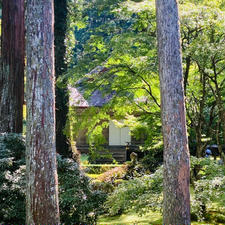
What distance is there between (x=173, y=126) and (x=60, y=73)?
7.55 metres

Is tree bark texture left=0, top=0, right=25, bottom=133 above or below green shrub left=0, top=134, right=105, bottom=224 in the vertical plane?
above

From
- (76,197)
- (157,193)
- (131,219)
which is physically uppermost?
(157,193)

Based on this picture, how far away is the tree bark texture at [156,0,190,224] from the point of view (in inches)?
215

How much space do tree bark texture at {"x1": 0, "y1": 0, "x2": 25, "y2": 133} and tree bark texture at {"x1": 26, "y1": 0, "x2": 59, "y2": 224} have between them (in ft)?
13.8

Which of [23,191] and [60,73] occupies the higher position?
[60,73]

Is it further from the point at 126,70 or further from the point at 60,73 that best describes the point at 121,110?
the point at 60,73

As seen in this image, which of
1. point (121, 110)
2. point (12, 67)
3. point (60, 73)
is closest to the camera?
point (12, 67)

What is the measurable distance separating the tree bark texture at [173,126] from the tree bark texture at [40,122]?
1.83 metres

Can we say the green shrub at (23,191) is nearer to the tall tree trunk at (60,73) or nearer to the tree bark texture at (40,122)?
the tree bark texture at (40,122)

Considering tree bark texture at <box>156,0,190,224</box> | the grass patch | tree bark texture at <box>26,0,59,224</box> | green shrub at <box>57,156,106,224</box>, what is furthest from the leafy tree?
tree bark texture at <box>26,0,59,224</box>

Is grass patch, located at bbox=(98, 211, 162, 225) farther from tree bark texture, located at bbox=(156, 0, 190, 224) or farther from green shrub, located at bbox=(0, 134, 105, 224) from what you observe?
tree bark texture, located at bbox=(156, 0, 190, 224)

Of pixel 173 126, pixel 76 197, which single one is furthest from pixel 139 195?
pixel 173 126

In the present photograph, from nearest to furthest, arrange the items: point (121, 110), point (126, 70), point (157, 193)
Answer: point (157, 193) → point (126, 70) → point (121, 110)

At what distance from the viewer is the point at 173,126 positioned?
216 inches
